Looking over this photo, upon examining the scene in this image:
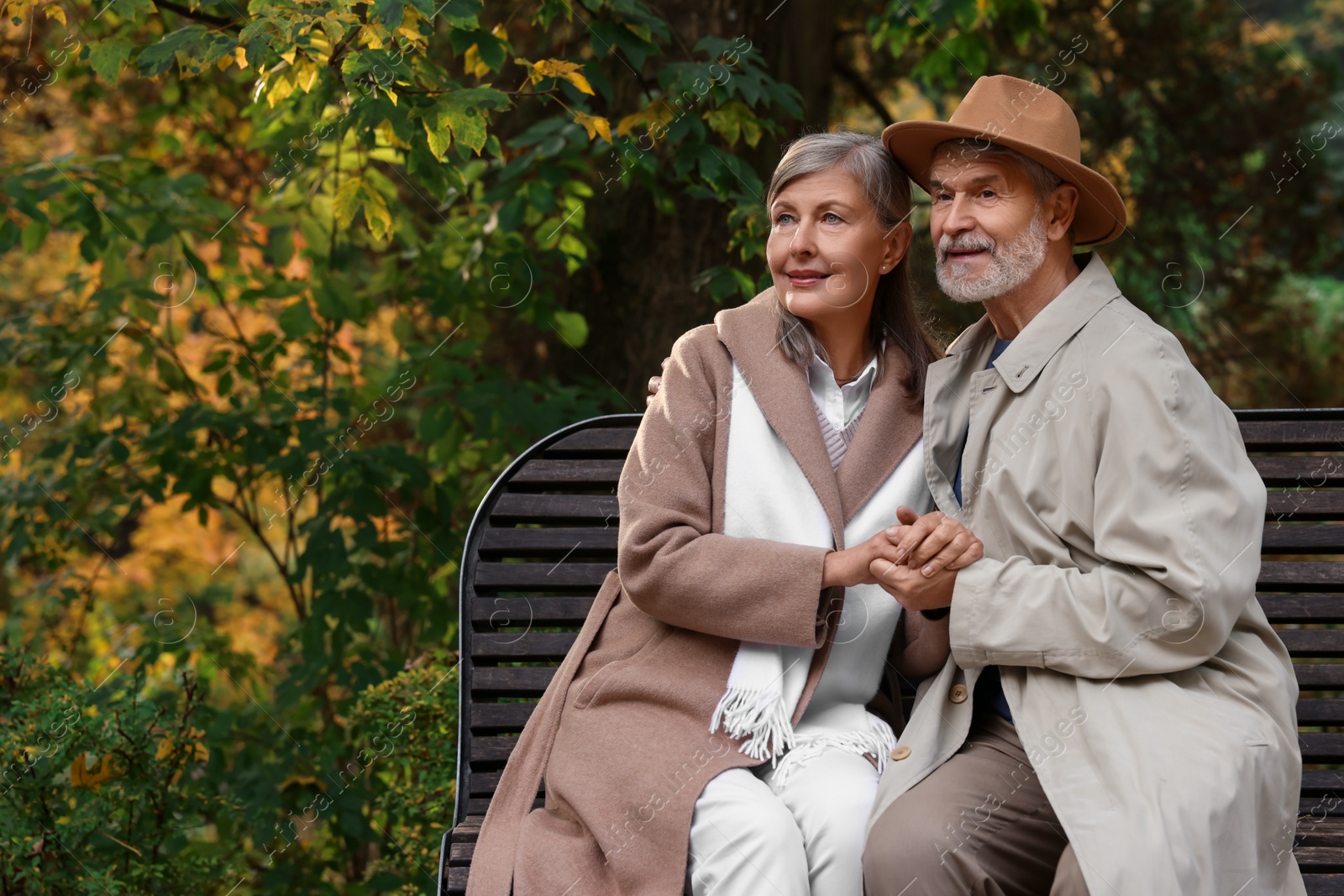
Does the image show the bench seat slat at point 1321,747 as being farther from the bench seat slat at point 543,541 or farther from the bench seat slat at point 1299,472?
the bench seat slat at point 543,541

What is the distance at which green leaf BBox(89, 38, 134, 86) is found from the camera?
11.8 ft

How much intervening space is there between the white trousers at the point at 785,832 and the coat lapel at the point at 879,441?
1.65ft

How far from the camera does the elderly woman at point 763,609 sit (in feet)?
8.04

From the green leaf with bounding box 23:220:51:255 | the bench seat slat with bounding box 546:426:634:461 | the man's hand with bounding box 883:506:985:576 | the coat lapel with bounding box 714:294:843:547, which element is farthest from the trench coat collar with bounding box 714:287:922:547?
the green leaf with bounding box 23:220:51:255

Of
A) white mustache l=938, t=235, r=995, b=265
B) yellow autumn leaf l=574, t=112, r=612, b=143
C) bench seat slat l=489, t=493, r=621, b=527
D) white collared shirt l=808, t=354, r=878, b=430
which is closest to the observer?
white mustache l=938, t=235, r=995, b=265

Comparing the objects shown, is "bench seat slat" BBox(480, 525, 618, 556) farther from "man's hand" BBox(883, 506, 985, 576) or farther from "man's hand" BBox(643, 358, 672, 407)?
"man's hand" BBox(883, 506, 985, 576)

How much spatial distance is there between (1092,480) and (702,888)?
106cm

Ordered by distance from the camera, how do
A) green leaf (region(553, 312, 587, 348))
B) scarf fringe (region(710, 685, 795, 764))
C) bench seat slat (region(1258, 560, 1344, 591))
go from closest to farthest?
1. scarf fringe (region(710, 685, 795, 764))
2. bench seat slat (region(1258, 560, 1344, 591))
3. green leaf (region(553, 312, 587, 348))

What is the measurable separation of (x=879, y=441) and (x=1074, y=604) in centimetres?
58

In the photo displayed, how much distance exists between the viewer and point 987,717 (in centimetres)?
267

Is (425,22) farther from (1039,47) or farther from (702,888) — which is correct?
(1039,47)

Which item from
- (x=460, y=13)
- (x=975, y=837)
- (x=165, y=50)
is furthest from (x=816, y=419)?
(x=165, y=50)

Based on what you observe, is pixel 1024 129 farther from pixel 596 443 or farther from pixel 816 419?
pixel 596 443

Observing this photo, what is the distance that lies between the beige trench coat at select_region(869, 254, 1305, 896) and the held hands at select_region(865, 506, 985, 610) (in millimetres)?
44
